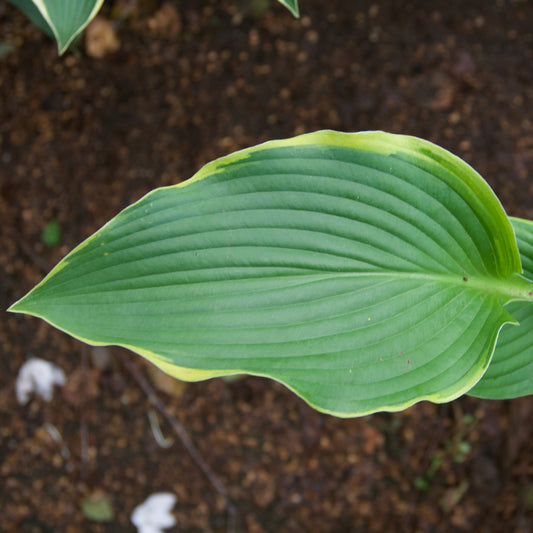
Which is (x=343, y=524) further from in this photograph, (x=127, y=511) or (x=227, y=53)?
(x=227, y=53)

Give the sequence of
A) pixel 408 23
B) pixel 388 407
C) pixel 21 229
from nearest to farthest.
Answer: pixel 388 407 < pixel 408 23 < pixel 21 229

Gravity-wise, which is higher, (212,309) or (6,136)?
(212,309)

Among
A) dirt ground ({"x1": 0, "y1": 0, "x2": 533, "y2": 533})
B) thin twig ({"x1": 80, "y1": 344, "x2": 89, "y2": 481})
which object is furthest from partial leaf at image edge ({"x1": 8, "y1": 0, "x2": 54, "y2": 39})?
thin twig ({"x1": 80, "y1": 344, "x2": 89, "y2": 481})

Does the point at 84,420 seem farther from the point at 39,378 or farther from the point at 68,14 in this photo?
the point at 68,14

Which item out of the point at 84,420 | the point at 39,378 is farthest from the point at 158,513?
the point at 39,378

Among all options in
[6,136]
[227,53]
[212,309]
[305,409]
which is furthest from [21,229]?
[212,309]

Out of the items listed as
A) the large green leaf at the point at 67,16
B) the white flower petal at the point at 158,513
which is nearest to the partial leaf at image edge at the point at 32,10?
the large green leaf at the point at 67,16

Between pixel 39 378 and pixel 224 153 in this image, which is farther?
pixel 39 378
